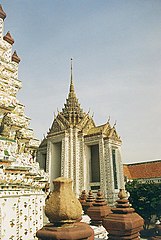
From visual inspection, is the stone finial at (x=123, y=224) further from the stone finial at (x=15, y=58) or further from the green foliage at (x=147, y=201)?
the green foliage at (x=147, y=201)

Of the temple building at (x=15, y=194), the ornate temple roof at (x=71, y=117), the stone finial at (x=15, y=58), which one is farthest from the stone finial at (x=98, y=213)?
the ornate temple roof at (x=71, y=117)

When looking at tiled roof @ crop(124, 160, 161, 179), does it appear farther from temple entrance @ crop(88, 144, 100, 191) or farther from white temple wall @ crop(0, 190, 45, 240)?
white temple wall @ crop(0, 190, 45, 240)

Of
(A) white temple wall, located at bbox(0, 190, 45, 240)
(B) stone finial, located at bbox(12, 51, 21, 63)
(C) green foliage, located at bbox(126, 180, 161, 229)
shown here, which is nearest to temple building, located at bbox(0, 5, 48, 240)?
(A) white temple wall, located at bbox(0, 190, 45, 240)

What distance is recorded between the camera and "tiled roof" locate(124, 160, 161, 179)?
29.5m

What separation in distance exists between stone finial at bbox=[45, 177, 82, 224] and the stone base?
0.09 meters

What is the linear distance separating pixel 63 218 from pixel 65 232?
0.20m

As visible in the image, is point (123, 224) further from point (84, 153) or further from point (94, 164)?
point (94, 164)

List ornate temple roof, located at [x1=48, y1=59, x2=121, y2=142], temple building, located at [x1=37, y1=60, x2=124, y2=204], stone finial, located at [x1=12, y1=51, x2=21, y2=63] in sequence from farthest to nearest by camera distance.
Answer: ornate temple roof, located at [x1=48, y1=59, x2=121, y2=142] → temple building, located at [x1=37, y1=60, x2=124, y2=204] → stone finial, located at [x1=12, y1=51, x2=21, y2=63]

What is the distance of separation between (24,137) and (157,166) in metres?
23.6

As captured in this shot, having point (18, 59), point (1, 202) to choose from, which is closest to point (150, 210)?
point (18, 59)

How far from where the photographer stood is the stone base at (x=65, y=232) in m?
2.72

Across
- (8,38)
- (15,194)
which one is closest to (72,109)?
(8,38)

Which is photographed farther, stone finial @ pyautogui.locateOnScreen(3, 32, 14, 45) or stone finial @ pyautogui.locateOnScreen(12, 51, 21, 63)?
stone finial @ pyautogui.locateOnScreen(12, 51, 21, 63)

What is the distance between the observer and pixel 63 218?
292cm
